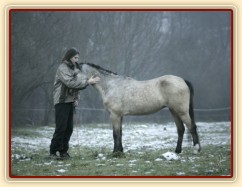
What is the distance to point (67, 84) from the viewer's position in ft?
22.3

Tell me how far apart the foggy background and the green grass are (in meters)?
2.42

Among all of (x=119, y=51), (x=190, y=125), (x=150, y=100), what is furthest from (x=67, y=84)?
(x=119, y=51)

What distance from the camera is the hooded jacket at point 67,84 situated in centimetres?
680

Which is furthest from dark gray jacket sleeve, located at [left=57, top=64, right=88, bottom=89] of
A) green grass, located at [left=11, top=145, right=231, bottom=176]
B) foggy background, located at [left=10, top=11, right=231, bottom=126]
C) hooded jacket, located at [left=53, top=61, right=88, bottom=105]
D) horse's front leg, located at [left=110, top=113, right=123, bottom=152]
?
foggy background, located at [left=10, top=11, right=231, bottom=126]

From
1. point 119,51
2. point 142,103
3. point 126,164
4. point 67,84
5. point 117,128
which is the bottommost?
point 126,164

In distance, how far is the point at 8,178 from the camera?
5.72 m

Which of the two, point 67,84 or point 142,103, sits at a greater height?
point 67,84

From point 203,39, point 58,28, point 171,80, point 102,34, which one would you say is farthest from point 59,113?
point 203,39

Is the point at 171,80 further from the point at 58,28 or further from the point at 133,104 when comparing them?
the point at 58,28

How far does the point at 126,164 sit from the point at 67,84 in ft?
6.06

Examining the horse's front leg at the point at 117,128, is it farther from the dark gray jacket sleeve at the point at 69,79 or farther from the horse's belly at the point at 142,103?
the dark gray jacket sleeve at the point at 69,79

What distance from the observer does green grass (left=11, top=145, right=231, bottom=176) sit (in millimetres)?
5672

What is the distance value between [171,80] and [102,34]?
19.2 feet

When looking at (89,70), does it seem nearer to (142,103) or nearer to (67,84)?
(67,84)
